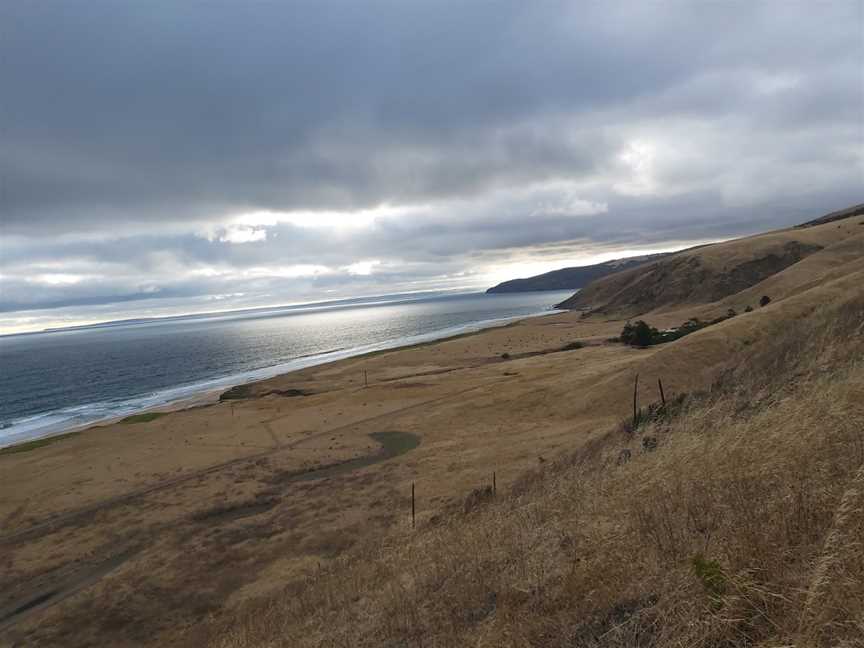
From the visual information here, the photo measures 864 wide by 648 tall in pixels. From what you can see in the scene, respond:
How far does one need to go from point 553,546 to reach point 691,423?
6976 mm

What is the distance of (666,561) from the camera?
5.35 metres

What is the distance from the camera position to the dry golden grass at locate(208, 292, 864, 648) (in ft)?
13.1

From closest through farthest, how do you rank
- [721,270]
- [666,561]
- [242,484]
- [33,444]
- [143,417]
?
[666,561], [242,484], [33,444], [143,417], [721,270]

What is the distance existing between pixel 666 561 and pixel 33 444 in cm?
5967

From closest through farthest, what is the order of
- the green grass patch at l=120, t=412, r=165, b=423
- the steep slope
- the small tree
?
1. the green grass patch at l=120, t=412, r=165, b=423
2. the small tree
3. the steep slope

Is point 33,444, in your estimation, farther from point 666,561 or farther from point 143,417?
point 666,561

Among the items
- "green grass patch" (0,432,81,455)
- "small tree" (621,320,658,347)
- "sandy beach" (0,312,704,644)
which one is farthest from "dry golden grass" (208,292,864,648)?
"small tree" (621,320,658,347)

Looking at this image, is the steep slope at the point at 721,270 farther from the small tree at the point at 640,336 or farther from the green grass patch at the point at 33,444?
the green grass patch at the point at 33,444

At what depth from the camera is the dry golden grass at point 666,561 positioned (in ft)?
13.1

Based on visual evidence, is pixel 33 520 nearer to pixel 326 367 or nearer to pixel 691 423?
pixel 691 423

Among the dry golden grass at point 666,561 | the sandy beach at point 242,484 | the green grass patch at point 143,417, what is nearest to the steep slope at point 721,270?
the sandy beach at point 242,484

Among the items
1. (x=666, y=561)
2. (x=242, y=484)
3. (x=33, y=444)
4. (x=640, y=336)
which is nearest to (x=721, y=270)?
(x=640, y=336)

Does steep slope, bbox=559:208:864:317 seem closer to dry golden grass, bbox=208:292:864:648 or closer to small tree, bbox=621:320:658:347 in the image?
small tree, bbox=621:320:658:347

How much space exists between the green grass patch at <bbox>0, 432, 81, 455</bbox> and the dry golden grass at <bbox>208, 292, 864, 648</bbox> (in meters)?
46.9
